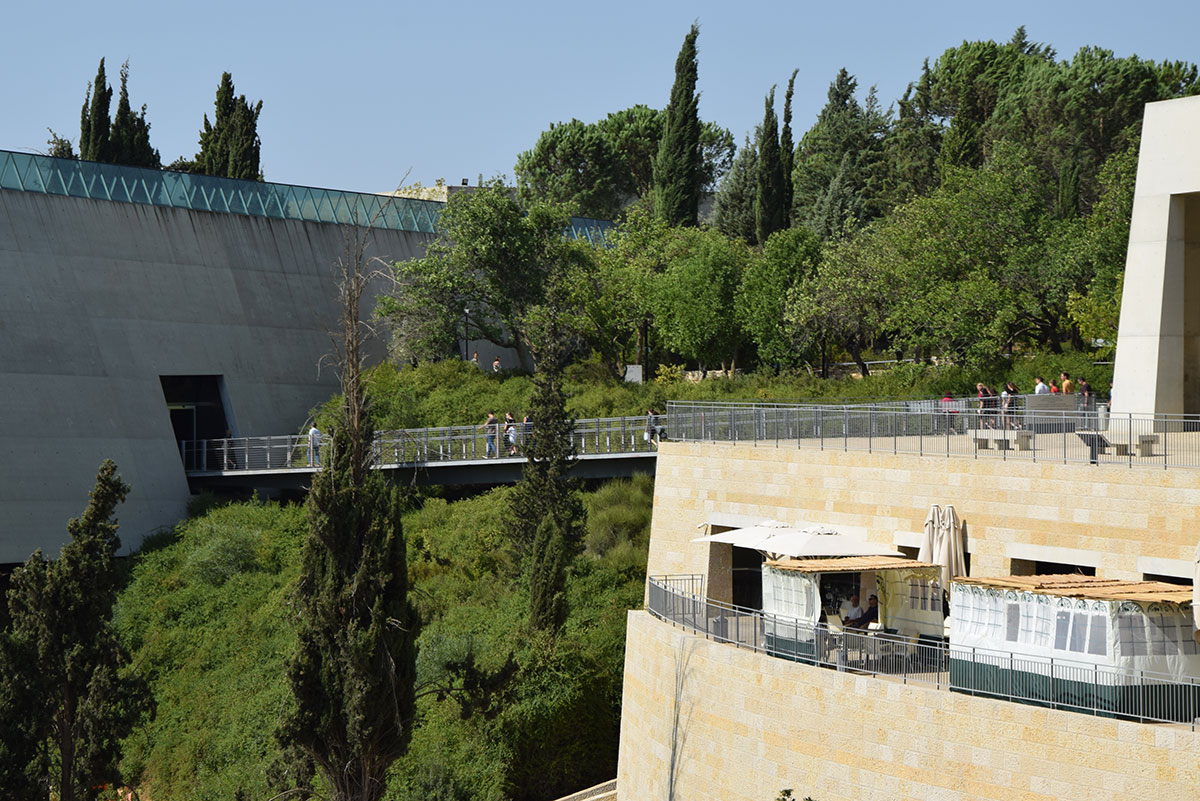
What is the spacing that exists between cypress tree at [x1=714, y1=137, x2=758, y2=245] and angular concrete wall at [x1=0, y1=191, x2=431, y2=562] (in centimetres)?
2999

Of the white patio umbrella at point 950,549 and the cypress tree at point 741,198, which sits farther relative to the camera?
the cypress tree at point 741,198

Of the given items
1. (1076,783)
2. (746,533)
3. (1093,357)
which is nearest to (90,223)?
(746,533)

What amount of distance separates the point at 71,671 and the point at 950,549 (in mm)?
14233

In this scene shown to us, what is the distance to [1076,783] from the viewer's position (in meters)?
14.9

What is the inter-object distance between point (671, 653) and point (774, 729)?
2.89 metres

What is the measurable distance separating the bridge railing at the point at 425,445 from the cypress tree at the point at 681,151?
22935mm

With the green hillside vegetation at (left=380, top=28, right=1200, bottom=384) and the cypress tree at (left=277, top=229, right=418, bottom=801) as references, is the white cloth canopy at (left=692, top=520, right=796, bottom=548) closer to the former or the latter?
the cypress tree at (left=277, top=229, right=418, bottom=801)

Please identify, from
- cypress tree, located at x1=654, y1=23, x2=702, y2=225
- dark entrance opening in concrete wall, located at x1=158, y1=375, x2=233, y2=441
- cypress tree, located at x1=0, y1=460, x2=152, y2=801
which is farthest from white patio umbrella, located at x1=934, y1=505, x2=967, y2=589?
cypress tree, located at x1=654, y1=23, x2=702, y2=225

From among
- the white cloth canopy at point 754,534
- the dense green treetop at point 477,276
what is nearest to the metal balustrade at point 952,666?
the white cloth canopy at point 754,534

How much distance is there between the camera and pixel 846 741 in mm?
17375

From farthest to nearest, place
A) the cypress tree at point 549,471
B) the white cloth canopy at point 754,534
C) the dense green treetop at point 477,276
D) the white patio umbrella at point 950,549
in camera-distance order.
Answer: the dense green treetop at point 477,276 < the cypress tree at point 549,471 < the white cloth canopy at point 754,534 < the white patio umbrella at point 950,549

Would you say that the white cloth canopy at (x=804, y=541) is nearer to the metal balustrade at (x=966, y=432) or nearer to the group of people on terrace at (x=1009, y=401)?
the metal balustrade at (x=966, y=432)

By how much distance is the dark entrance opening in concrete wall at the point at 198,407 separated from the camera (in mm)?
43344

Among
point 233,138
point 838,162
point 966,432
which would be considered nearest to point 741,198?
point 838,162
